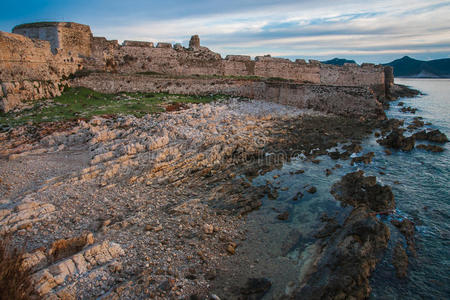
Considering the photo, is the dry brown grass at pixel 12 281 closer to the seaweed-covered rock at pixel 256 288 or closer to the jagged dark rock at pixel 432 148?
the seaweed-covered rock at pixel 256 288

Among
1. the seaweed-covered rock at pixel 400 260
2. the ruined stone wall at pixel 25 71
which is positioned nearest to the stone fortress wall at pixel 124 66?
the ruined stone wall at pixel 25 71

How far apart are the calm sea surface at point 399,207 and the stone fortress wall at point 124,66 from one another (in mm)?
10117

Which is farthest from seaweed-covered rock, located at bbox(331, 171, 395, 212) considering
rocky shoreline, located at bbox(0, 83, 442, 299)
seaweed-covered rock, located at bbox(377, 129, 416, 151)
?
seaweed-covered rock, located at bbox(377, 129, 416, 151)

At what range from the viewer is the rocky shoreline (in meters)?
4.79

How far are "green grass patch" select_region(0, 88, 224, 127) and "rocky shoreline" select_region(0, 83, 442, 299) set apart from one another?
4.26 feet

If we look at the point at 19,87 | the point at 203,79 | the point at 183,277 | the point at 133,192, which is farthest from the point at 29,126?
the point at 203,79

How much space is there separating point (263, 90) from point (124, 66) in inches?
486

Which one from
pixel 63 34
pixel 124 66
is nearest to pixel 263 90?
pixel 124 66

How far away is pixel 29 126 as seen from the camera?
1120cm

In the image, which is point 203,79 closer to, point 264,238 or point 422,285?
point 264,238

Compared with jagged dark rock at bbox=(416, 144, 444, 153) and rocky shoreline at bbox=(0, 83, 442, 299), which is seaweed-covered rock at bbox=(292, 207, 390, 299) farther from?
jagged dark rock at bbox=(416, 144, 444, 153)

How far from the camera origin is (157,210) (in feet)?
23.1

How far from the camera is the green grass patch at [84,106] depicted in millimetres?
12299

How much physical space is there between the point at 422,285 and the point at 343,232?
5.50 ft
